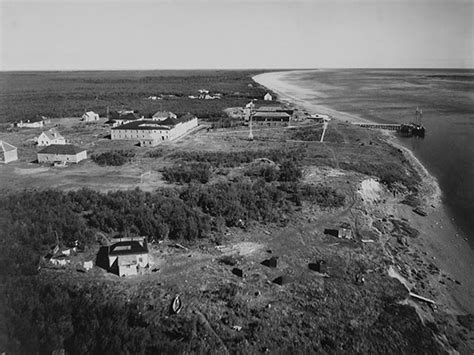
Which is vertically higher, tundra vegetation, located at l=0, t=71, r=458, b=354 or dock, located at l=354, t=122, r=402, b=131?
dock, located at l=354, t=122, r=402, b=131

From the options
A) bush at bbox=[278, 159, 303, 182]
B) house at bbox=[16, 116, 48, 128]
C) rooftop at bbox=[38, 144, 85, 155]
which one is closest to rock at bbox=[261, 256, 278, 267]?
bush at bbox=[278, 159, 303, 182]

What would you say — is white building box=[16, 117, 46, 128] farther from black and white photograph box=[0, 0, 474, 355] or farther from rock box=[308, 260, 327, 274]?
rock box=[308, 260, 327, 274]

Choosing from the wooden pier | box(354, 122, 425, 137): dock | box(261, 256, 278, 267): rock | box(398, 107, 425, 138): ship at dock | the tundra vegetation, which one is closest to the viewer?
the tundra vegetation

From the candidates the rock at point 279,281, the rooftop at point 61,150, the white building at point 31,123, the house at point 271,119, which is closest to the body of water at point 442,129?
the rock at point 279,281

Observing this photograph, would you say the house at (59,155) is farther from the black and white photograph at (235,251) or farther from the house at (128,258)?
the house at (128,258)

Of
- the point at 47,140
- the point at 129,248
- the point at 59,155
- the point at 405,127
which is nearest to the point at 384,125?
the point at 405,127

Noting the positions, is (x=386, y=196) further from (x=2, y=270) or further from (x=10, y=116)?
(x=10, y=116)

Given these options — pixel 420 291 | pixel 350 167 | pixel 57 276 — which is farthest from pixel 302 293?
pixel 350 167
